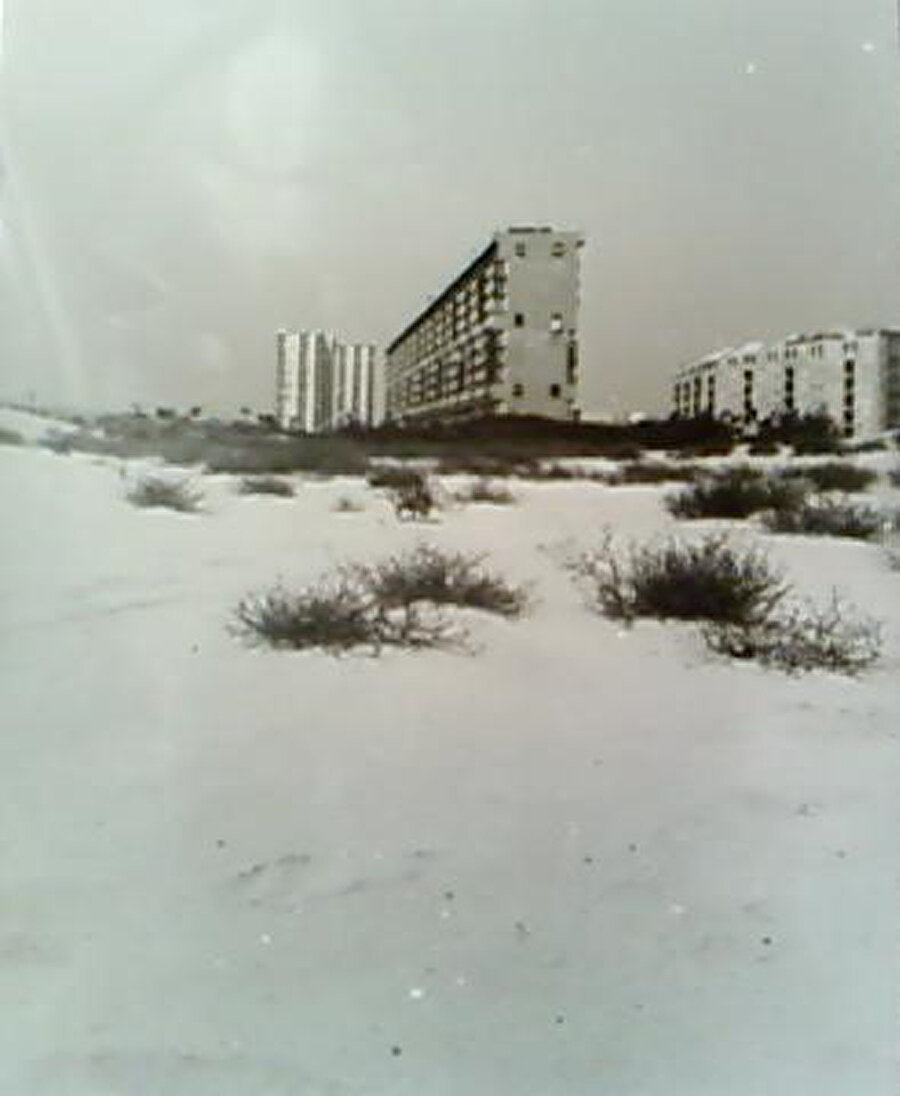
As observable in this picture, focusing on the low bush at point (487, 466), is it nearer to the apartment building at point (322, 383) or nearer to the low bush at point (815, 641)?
the apartment building at point (322, 383)

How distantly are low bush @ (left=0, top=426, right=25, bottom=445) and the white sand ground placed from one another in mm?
14

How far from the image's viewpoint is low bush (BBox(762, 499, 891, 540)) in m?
1.48

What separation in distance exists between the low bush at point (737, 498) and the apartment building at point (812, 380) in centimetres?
10

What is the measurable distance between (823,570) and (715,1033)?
0.64 metres

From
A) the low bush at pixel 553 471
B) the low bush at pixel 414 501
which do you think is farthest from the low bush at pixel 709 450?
the low bush at pixel 414 501

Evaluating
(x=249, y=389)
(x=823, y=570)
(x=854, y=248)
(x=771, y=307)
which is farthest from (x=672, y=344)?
(x=249, y=389)

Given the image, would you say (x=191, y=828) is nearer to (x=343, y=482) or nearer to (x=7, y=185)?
(x=343, y=482)

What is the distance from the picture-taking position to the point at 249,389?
1.58 meters

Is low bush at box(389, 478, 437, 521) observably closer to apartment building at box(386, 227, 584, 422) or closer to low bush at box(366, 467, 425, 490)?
low bush at box(366, 467, 425, 490)

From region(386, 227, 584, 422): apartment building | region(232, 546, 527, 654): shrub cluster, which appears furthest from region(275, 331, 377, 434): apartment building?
region(232, 546, 527, 654): shrub cluster

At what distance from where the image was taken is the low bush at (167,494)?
59.9 inches

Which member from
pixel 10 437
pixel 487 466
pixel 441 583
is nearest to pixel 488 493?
pixel 487 466

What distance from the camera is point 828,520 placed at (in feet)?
4.92

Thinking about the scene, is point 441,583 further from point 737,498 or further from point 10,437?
point 10,437
